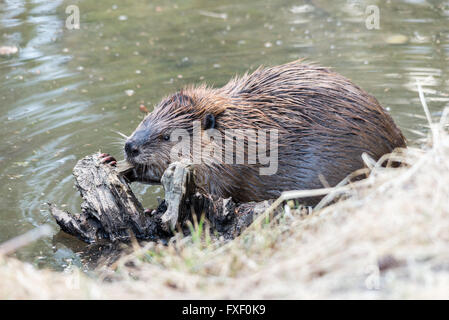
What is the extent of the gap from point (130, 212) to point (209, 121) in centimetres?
83

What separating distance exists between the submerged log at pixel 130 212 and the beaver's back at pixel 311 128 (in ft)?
0.87

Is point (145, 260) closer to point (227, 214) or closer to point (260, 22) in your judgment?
point (227, 214)

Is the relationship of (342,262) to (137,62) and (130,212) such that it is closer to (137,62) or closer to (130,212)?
(130,212)

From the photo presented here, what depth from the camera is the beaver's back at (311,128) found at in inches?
164

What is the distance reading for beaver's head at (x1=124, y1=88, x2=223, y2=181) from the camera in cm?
426
